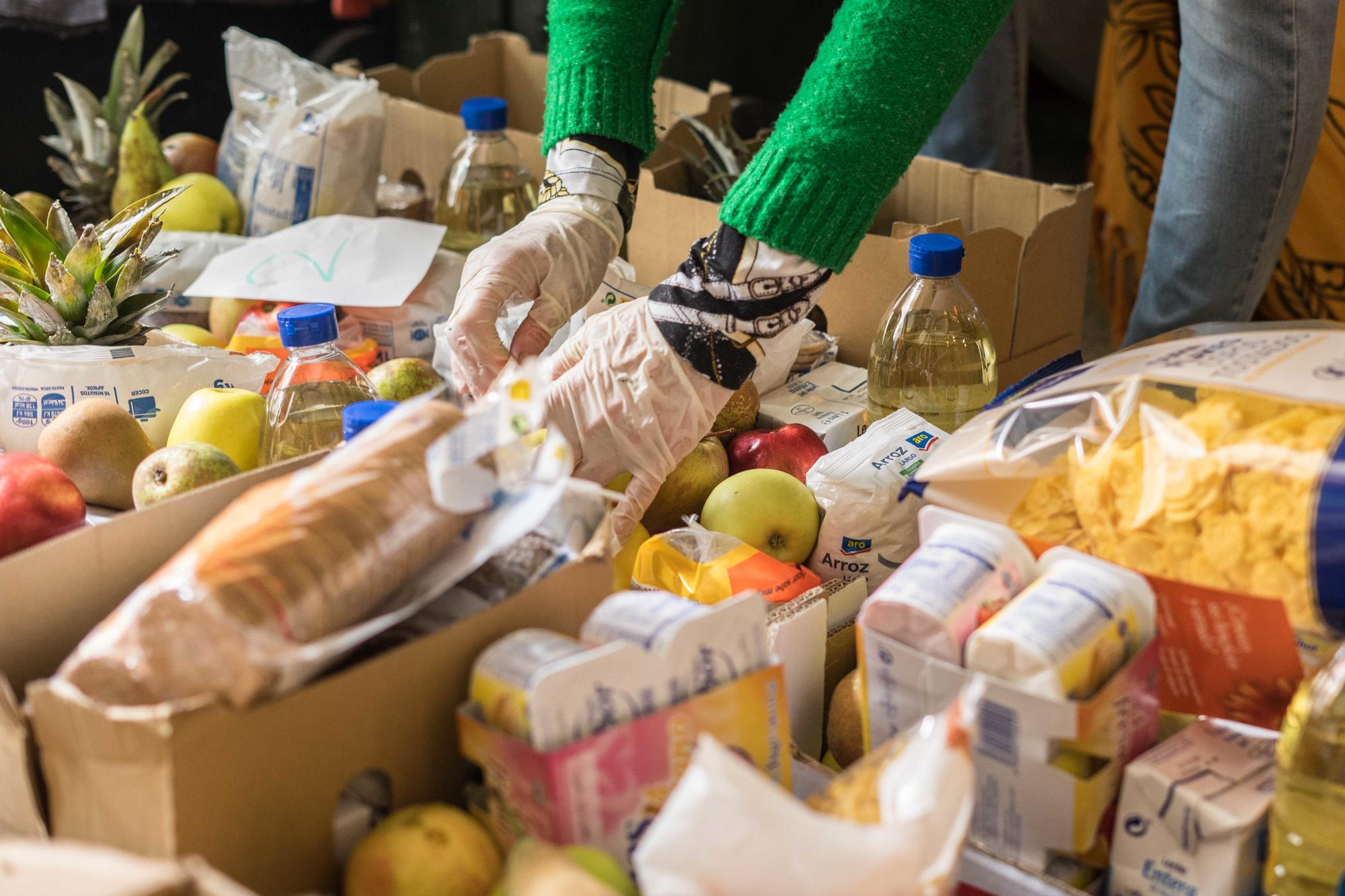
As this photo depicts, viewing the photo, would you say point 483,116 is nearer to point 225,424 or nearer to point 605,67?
Answer: point 605,67

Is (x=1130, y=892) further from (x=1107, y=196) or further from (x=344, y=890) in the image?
(x=1107, y=196)

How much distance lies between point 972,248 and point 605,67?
498 millimetres

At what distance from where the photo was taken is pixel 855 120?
107cm

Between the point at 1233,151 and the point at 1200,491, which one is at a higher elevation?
the point at 1233,151

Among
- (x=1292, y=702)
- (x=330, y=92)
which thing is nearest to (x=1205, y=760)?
(x=1292, y=702)

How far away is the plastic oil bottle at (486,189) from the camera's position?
1.82m

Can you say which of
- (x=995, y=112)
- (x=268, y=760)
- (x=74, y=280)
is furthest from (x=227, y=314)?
(x=995, y=112)

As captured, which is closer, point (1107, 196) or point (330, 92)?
point (330, 92)

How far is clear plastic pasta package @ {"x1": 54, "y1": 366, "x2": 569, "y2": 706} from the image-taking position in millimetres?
650

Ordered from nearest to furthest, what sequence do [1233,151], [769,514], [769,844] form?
[769,844], [769,514], [1233,151]

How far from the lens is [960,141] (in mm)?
2422

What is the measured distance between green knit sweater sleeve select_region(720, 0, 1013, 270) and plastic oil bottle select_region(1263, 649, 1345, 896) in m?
0.57

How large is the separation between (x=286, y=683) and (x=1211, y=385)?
2.19ft

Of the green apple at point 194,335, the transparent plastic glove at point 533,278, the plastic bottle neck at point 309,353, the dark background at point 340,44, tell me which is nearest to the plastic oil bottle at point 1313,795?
the transparent plastic glove at point 533,278
